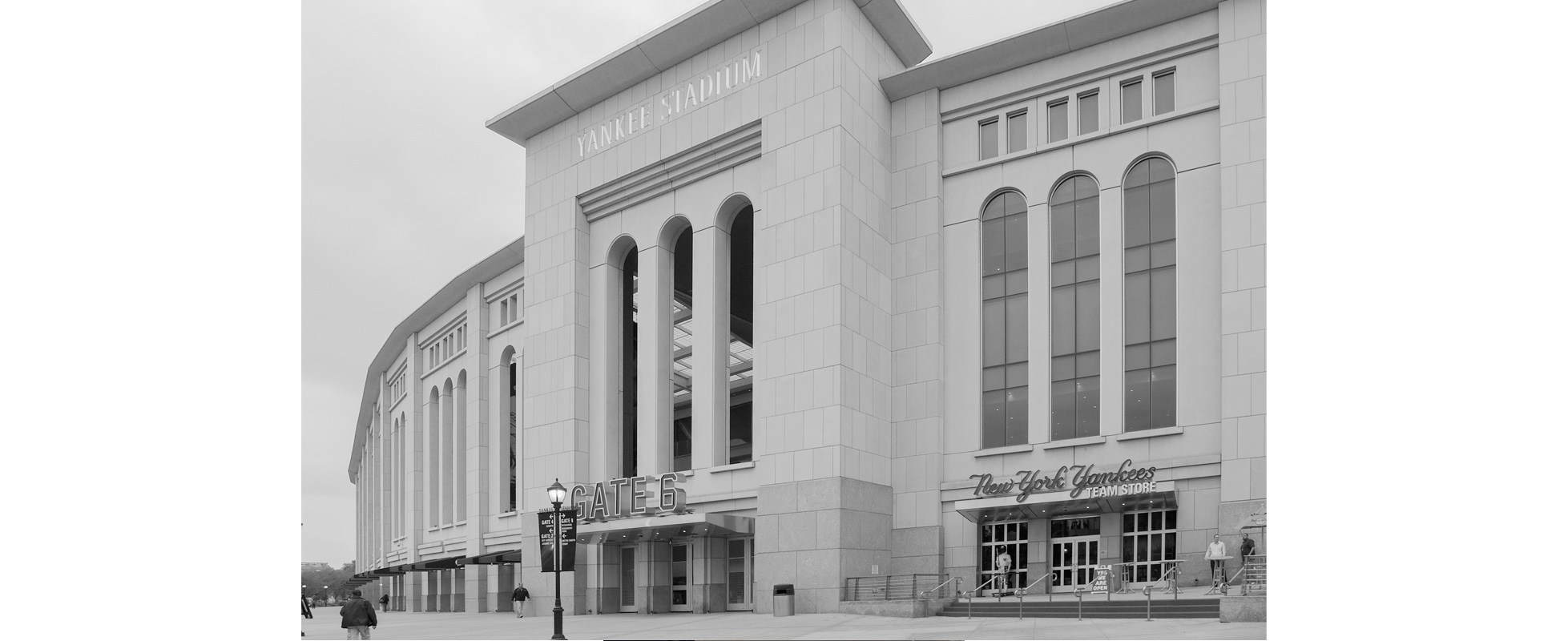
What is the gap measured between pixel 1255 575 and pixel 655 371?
68.1 ft

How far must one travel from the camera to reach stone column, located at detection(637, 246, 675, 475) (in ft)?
134

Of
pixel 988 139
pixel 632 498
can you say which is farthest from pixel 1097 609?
pixel 632 498

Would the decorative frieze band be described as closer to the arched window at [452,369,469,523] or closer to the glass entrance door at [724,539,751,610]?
the glass entrance door at [724,539,751,610]

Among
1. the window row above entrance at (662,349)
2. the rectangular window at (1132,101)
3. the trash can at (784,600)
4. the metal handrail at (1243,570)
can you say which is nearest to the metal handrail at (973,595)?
the trash can at (784,600)

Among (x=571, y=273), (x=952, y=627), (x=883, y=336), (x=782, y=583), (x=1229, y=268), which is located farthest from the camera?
(x=571, y=273)

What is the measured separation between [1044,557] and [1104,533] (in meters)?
1.94

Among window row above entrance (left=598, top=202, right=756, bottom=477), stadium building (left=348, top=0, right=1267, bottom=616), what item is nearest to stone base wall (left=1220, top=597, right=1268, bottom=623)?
stadium building (left=348, top=0, right=1267, bottom=616)

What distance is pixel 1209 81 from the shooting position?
3381 cm

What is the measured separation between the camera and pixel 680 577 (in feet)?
137

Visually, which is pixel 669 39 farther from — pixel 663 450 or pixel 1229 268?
pixel 1229 268

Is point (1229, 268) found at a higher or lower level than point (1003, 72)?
lower

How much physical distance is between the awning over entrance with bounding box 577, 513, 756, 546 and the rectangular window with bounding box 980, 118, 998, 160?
1326cm
